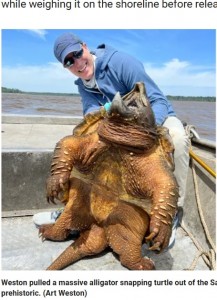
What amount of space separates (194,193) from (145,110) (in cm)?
149

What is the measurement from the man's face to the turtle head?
0.85 meters

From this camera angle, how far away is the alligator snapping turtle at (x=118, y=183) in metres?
1.78

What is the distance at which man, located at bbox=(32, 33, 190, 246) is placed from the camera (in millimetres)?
2496

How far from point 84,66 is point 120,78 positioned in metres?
0.30

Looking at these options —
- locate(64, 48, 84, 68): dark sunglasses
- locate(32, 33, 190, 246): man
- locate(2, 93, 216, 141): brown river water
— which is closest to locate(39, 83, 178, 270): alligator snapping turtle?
locate(32, 33, 190, 246): man

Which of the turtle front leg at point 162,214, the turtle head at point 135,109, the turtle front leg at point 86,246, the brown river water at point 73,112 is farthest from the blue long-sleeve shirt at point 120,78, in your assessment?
the brown river water at point 73,112

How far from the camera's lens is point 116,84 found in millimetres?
2684

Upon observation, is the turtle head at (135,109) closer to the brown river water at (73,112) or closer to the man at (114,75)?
the man at (114,75)

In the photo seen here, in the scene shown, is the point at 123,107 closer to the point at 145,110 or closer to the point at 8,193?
the point at 145,110

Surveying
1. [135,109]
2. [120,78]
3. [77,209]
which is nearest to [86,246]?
[77,209]

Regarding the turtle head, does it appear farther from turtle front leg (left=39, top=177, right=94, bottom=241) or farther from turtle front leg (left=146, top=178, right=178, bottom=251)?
turtle front leg (left=39, top=177, right=94, bottom=241)

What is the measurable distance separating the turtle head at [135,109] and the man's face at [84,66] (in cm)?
85
